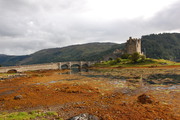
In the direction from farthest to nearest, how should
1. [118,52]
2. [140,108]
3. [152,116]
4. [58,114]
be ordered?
[118,52]
[140,108]
[58,114]
[152,116]

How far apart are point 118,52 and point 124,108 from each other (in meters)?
173

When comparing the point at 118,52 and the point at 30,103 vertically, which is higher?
the point at 118,52

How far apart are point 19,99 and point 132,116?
58.6 feet

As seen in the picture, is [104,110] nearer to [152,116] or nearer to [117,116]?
[117,116]

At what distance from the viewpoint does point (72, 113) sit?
591 inches

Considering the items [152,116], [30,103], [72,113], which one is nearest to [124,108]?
[152,116]

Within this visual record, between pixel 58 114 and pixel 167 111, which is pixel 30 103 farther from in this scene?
pixel 167 111

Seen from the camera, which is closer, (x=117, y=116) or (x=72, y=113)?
(x=117, y=116)

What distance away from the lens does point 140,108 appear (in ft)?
51.7

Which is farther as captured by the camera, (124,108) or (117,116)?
(124,108)

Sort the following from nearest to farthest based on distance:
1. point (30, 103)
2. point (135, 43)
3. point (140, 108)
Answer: point (140, 108)
point (30, 103)
point (135, 43)

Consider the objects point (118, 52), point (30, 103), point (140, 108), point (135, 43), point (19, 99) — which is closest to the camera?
point (140, 108)

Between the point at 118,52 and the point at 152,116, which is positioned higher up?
the point at 118,52

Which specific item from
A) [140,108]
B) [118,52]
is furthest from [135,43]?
[140,108]
